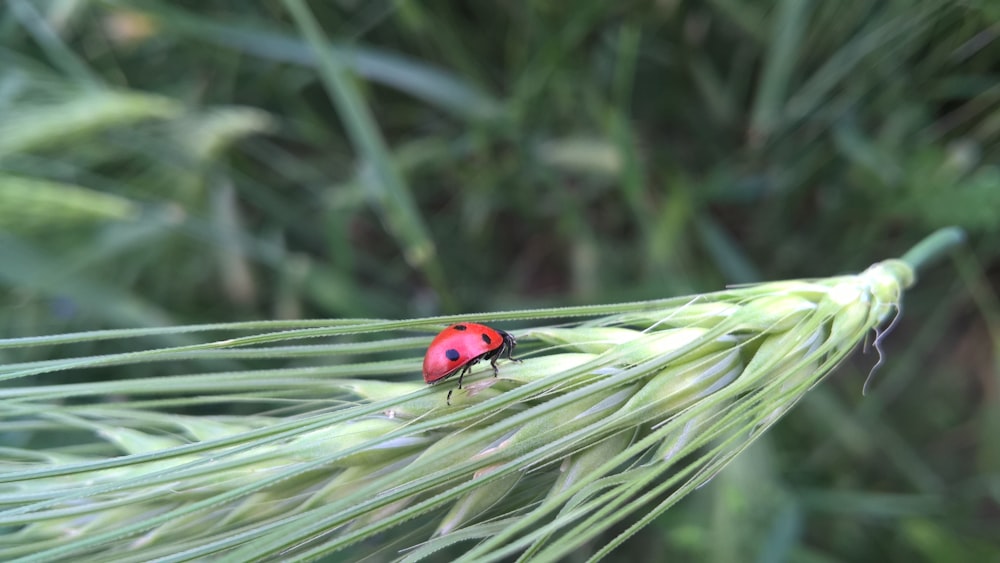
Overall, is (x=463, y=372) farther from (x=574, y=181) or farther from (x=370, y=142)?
(x=574, y=181)

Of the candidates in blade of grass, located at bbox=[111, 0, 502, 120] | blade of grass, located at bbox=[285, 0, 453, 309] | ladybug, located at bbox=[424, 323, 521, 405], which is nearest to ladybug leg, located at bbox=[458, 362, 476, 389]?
ladybug, located at bbox=[424, 323, 521, 405]

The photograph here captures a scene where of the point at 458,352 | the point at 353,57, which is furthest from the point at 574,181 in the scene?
the point at 458,352

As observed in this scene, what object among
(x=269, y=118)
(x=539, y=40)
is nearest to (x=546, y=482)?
(x=539, y=40)

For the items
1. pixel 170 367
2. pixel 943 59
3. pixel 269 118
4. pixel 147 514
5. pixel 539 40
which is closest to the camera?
pixel 147 514

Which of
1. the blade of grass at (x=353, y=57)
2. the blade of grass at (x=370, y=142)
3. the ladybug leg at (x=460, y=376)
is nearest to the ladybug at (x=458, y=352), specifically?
the ladybug leg at (x=460, y=376)

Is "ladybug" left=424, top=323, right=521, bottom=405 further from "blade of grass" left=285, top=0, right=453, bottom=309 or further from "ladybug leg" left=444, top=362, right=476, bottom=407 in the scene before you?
"blade of grass" left=285, top=0, right=453, bottom=309

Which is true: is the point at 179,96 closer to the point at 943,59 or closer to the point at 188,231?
the point at 188,231
